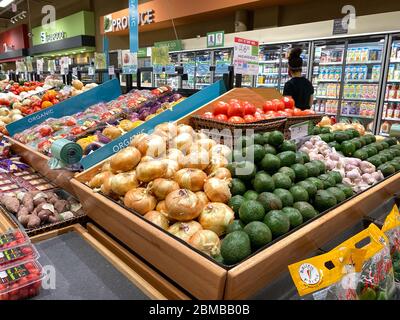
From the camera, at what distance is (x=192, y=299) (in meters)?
1.05

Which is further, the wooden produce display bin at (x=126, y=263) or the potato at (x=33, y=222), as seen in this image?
the potato at (x=33, y=222)

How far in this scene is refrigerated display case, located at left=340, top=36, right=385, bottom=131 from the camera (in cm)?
509

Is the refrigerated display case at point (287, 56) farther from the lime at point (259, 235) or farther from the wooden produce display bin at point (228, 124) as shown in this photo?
the lime at point (259, 235)

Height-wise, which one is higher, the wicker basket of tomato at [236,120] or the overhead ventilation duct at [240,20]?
the overhead ventilation duct at [240,20]

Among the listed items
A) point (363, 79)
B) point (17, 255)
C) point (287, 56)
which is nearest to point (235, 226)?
point (17, 255)

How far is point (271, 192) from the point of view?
1.31 meters

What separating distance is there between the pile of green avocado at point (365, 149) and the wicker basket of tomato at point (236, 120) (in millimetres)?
354

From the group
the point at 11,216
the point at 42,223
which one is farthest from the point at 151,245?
the point at 11,216

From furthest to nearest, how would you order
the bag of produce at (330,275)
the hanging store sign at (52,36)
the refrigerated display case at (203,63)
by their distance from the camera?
the hanging store sign at (52,36), the refrigerated display case at (203,63), the bag of produce at (330,275)

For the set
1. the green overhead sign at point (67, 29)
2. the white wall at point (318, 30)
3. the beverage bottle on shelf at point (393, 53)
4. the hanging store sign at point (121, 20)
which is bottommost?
the beverage bottle on shelf at point (393, 53)

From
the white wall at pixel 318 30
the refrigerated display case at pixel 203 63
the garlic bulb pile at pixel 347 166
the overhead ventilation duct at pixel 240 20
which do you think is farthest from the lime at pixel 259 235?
the overhead ventilation duct at pixel 240 20

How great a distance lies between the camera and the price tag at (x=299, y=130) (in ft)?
6.39

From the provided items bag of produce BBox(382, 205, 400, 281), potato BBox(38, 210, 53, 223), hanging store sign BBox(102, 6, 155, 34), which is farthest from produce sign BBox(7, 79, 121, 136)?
hanging store sign BBox(102, 6, 155, 34)

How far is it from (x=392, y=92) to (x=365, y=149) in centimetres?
382
